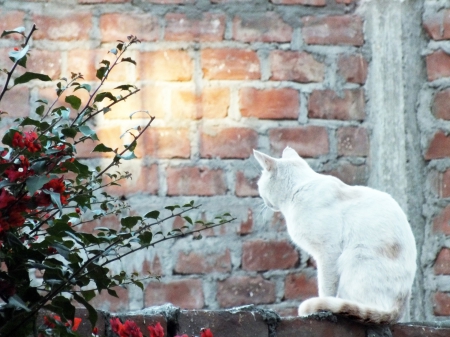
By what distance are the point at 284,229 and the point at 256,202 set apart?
10cm

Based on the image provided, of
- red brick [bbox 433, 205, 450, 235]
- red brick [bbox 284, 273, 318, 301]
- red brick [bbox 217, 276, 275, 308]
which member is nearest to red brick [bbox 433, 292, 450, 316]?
red brick [bbox 433, 205, 450, 235]

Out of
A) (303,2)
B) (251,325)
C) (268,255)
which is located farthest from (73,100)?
(303,2)

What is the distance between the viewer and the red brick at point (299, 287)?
1.87 metres

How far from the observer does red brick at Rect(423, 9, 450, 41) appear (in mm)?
1919

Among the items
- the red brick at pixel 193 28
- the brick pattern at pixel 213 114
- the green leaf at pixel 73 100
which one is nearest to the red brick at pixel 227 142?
the brick pattern at pixel 213 114

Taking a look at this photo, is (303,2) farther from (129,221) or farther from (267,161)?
(129,221)

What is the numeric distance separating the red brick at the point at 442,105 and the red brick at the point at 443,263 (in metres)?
0.34

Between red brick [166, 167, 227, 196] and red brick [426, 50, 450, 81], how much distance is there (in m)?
0.59

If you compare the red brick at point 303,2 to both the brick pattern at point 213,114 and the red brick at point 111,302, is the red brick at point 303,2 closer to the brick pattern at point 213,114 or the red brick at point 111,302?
the brick pattern at point 213,114

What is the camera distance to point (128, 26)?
188 cm

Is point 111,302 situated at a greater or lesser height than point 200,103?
lesser

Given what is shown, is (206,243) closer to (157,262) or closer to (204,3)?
(157,262)

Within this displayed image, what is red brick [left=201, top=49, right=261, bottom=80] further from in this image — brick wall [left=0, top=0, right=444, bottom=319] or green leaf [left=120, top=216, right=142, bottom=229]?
green leaf [left=120, top=216, right=142, bottom=229]

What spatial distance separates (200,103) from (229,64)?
123 mm
